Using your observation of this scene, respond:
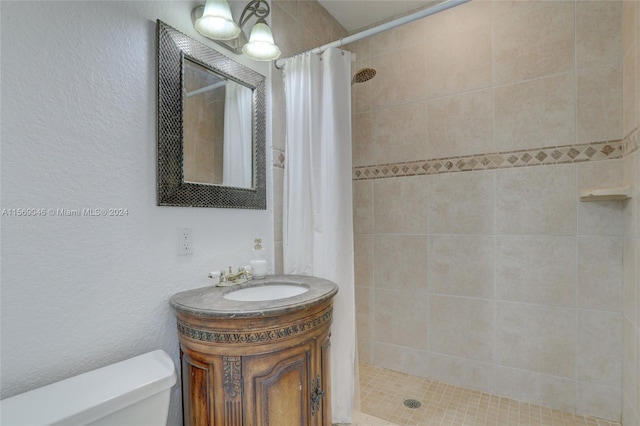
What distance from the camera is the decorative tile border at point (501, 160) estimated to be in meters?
1.76

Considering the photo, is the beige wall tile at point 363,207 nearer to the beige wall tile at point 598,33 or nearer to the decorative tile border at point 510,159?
the decorative tile border at point 510,159

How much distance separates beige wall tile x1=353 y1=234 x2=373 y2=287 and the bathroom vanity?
1262 millimetres

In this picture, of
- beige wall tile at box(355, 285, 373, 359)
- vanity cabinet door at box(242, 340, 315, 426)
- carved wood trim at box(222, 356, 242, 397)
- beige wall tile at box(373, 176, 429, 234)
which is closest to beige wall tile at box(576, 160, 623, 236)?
beige wall tile at box(373, 176, 429, 234)

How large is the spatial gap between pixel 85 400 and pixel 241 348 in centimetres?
43

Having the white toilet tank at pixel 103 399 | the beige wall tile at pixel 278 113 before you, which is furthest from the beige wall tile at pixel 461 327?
the white toilet tank at pixel 103 399

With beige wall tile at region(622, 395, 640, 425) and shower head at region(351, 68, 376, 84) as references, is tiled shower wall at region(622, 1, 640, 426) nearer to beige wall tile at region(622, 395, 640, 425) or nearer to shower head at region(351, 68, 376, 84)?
beige wall tile at region(622, 395, 640, 425)

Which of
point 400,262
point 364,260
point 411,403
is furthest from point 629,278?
point 364,260

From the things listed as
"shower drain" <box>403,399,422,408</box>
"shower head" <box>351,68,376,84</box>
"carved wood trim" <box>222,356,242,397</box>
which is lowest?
"shower drain" <box>403,399,422,408</box>

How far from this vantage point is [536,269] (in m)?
1.92

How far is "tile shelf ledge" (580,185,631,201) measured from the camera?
5.15 feet

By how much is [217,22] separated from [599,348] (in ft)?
8.49

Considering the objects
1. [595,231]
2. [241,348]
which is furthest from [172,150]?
[595,231]

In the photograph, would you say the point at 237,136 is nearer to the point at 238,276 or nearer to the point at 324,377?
the point at 238,276

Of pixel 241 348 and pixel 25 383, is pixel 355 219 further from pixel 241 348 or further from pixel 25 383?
pixel 25 383
